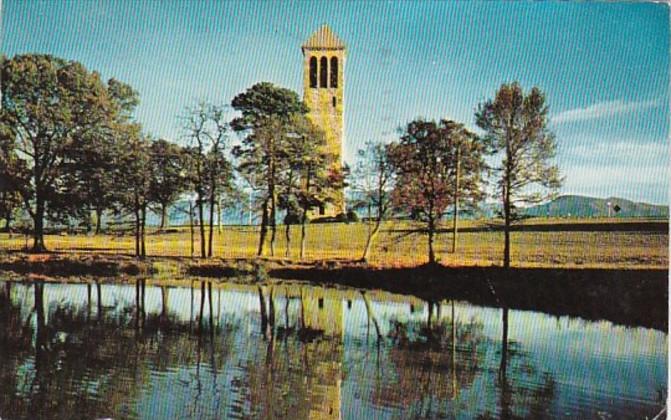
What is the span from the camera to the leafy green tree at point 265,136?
227 inches

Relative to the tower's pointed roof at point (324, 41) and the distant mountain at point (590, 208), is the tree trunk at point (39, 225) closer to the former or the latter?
the tower's pointed roof at point (324, 41)

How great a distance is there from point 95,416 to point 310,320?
1.48 m

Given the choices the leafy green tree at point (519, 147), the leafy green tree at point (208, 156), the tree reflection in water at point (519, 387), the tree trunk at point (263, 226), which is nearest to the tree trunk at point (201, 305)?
the leafy green tree at point (208, 156)

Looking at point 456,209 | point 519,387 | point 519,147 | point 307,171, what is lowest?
point 519,387

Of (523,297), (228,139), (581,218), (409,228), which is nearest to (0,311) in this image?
(228,139)

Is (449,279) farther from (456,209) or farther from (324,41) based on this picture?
(324,41)

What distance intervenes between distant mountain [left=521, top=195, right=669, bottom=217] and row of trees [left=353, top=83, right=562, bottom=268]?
8 centimetres

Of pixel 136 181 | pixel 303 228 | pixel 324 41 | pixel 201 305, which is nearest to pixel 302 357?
pixel 201 305

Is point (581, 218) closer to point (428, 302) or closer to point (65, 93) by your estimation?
point (428, 302)

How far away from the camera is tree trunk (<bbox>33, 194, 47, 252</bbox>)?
18.8 feet

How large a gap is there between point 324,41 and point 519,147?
1.53 metres

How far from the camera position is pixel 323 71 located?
18.9ft

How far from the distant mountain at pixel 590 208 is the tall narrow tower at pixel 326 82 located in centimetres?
145

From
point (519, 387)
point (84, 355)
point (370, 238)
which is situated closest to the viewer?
point (84, 355)
